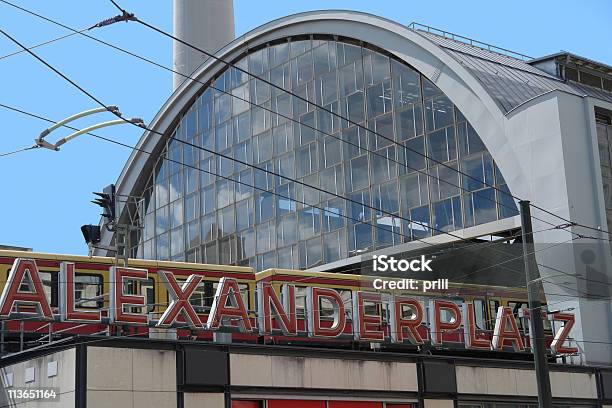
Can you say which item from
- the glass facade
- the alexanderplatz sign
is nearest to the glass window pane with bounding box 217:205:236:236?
the glass facade

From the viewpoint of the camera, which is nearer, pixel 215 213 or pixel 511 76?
pixel 511 76

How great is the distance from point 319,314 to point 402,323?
3.06 m

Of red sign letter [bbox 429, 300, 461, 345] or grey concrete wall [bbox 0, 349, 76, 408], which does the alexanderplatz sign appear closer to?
red sign letter [bbox 429, 300, 461, 345]

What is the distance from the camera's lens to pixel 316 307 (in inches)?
1273

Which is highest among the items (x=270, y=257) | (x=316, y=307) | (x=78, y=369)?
(x=270, y=257)

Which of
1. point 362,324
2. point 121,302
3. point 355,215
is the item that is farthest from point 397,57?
point 121,302

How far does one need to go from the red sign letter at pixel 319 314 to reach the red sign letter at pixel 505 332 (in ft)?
19.9

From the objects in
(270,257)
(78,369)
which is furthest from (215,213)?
(78,369)

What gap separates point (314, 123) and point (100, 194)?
89.8 feet

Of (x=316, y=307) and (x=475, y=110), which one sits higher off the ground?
(x=475, y=110)

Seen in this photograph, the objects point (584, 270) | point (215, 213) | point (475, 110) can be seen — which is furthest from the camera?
point (215, 213)

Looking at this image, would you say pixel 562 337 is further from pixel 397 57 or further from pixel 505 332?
pixel 397 57

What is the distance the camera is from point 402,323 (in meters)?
33.8

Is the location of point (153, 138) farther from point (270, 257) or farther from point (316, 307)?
point (316, 307)
